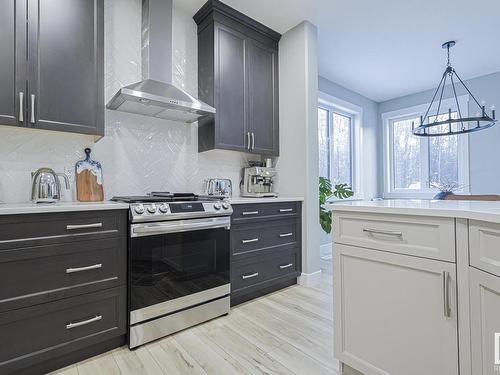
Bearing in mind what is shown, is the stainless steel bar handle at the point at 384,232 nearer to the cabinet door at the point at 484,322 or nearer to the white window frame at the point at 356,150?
the cabinet door at the point at 484,322

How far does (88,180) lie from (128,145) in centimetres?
44

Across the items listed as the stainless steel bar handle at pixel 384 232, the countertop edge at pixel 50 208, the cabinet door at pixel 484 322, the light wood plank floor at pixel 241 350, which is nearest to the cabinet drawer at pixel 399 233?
the stainless steel bar handle at pixel 384 232

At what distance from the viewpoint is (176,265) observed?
189cm

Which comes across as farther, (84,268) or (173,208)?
(173,208)

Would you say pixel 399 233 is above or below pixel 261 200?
below

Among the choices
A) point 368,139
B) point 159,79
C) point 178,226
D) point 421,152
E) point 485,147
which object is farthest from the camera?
point 368,139

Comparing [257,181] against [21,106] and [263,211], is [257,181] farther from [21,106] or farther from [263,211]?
[21,106]

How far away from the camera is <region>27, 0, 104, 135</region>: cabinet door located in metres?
1.71

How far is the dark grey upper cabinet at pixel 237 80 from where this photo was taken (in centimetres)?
261

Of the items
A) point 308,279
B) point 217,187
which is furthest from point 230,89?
point 308,279

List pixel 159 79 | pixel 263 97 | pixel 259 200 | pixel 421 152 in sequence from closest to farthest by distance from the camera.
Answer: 1. pixel 159 79
2. pixel 259 200
3. pixel 263 97
4. pixel 421 152

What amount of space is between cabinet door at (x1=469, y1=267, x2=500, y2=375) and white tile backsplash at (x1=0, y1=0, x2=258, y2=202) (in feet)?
7.48

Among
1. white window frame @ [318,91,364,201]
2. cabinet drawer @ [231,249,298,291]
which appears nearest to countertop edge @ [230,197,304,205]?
cabinet drawer @ [231,249,298,291]

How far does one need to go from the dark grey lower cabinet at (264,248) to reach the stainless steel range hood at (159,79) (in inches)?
37.4
